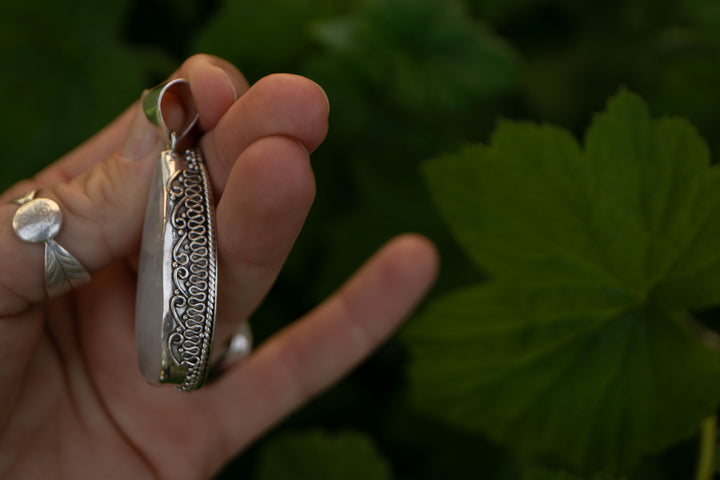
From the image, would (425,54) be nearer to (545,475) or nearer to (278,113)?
(278,113)

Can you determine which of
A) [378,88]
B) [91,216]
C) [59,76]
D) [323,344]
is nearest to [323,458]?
[323,344]

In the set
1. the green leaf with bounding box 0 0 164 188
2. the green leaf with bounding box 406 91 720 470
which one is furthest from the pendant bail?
the green leaf with bounding box 0 0 164 188

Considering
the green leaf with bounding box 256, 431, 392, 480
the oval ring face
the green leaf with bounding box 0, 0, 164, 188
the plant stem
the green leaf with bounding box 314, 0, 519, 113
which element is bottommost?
the green leaf with bounding box 256, 431, 392, 480

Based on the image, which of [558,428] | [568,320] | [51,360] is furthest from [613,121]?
[51,360]

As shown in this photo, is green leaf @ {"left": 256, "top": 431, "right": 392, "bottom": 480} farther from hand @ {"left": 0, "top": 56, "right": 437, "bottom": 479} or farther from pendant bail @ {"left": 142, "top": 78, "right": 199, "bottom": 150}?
pendant bail @ {"left": 142, "top": 78, "right": 199, "bottom": 150}

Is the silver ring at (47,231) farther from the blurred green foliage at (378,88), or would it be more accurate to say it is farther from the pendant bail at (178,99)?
the blurred green foliage at (378,88)
